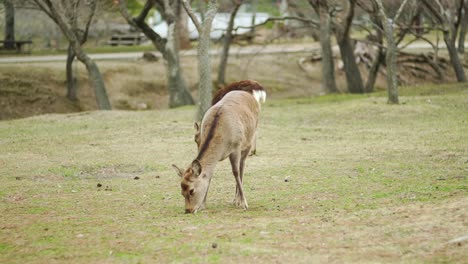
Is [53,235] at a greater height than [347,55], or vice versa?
[53,235]

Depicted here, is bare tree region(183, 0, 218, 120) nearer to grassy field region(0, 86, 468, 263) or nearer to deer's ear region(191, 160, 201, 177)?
grassy field region(0, 86, 468, 263)

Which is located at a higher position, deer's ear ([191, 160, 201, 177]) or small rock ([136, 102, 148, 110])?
deer's ear ([191, 160, 201, 177])

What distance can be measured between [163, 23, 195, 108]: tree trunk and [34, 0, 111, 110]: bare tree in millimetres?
2249

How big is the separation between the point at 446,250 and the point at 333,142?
33.9 feet

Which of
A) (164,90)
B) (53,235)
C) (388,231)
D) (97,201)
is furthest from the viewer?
(164,90)

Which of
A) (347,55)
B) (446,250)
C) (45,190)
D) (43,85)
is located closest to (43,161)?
(45,190)

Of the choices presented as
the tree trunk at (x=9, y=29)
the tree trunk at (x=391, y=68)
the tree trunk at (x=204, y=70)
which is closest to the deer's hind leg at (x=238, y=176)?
the tree trunk at (x=204, y=70)

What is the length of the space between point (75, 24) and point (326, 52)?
8.46 metres

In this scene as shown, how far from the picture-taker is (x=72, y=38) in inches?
1046

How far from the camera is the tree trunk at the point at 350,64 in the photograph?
29.0 m

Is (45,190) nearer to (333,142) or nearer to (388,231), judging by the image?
(388,231)

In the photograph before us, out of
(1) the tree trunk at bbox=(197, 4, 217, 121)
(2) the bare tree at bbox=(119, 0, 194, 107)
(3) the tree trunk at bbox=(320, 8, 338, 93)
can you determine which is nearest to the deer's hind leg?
(1) the tree trunk at bbox=(197, 4, 217, 121)

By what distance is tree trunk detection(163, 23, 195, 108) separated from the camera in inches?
1083

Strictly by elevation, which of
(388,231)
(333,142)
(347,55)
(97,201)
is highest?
(388,231)
